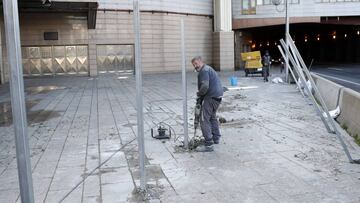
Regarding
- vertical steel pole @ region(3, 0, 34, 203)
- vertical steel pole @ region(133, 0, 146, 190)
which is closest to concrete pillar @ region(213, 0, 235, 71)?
vertical steel pole @ region(133, 0, 146, 190)

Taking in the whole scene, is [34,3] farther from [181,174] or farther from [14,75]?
[14,75]

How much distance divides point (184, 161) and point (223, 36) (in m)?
27.9

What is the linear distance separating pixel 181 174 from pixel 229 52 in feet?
94.2

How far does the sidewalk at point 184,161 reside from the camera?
17.6ft

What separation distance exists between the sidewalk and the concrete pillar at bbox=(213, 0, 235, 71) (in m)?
21.7

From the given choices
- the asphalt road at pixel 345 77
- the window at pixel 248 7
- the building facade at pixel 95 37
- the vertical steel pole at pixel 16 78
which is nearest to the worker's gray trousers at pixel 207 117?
Answer: the vertical steel pole at pixel 16 78

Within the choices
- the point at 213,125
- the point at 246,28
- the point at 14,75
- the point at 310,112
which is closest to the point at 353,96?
the point at 310,112

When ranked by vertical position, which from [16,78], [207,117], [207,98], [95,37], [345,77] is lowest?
[345,77]

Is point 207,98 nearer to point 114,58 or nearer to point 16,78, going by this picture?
point 16,78

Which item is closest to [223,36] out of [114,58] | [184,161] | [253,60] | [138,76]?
[253,60]

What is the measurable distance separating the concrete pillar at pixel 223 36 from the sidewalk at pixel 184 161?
2173 cm

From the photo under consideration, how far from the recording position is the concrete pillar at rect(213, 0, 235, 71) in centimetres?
3384

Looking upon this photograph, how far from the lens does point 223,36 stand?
3384cm

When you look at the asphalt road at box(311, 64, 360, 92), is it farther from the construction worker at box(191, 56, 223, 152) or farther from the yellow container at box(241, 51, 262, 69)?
the construction worker at box(191, 56, 223, 152)
